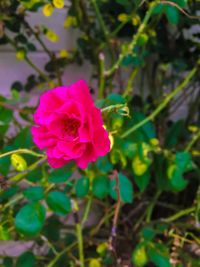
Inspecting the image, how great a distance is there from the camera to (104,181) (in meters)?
1.14

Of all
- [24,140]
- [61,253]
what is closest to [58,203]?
Result: [24,140]

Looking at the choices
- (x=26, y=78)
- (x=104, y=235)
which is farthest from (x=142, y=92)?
(x=104, y=235)

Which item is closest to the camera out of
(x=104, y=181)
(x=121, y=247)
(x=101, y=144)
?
(x=101, y=144)

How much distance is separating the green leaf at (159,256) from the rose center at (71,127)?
1.81ft

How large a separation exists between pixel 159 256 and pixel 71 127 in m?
0.58

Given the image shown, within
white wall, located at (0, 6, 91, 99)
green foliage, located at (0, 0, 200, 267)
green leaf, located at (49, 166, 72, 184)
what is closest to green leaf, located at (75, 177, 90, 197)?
green foliage, located at (0, 0, 200, 267)

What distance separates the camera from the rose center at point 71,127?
69cm

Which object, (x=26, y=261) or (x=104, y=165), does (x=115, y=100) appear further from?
(x=26, y=261)

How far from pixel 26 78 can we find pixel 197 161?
0.65 meters

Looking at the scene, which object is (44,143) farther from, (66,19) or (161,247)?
(66,19)

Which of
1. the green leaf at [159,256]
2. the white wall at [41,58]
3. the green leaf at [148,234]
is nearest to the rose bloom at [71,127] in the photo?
the green leaf at [159,256]

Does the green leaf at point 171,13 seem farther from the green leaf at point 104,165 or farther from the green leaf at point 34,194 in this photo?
the green leaf at point 34,194

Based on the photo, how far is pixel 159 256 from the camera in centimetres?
115

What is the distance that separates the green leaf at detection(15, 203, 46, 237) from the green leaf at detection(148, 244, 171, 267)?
1.09 feet
